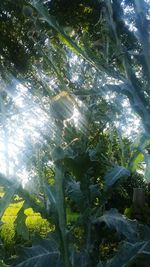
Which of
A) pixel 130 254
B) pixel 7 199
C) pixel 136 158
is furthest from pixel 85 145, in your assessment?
pixel 7 199

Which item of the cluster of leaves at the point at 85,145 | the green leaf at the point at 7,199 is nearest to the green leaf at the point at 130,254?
the cluster of leaves at the point at 85,145

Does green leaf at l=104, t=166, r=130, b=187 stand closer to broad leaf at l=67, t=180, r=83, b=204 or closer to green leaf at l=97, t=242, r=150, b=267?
broad leaf at l=67, t=180, r=83, b=204

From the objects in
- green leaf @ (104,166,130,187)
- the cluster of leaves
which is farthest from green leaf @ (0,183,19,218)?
green leaf @ (104,166,130,187)

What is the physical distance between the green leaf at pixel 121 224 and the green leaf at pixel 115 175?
0.37 ft

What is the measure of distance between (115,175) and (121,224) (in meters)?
0.16

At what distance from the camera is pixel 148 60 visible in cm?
69

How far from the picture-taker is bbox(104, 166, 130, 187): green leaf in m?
1.13

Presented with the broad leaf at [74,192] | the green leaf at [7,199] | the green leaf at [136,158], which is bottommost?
the green leaf at [7,199]

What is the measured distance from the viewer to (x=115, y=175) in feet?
3.76

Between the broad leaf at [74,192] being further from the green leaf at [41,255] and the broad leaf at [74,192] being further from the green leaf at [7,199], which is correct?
the green leaf at [7,199]

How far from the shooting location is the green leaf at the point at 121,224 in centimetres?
116

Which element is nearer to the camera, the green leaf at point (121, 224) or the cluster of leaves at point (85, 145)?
the cluster of leaves at point (85, 145)

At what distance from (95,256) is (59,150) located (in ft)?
1.43

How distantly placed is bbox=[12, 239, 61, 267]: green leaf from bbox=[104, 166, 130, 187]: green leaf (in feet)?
0.82
